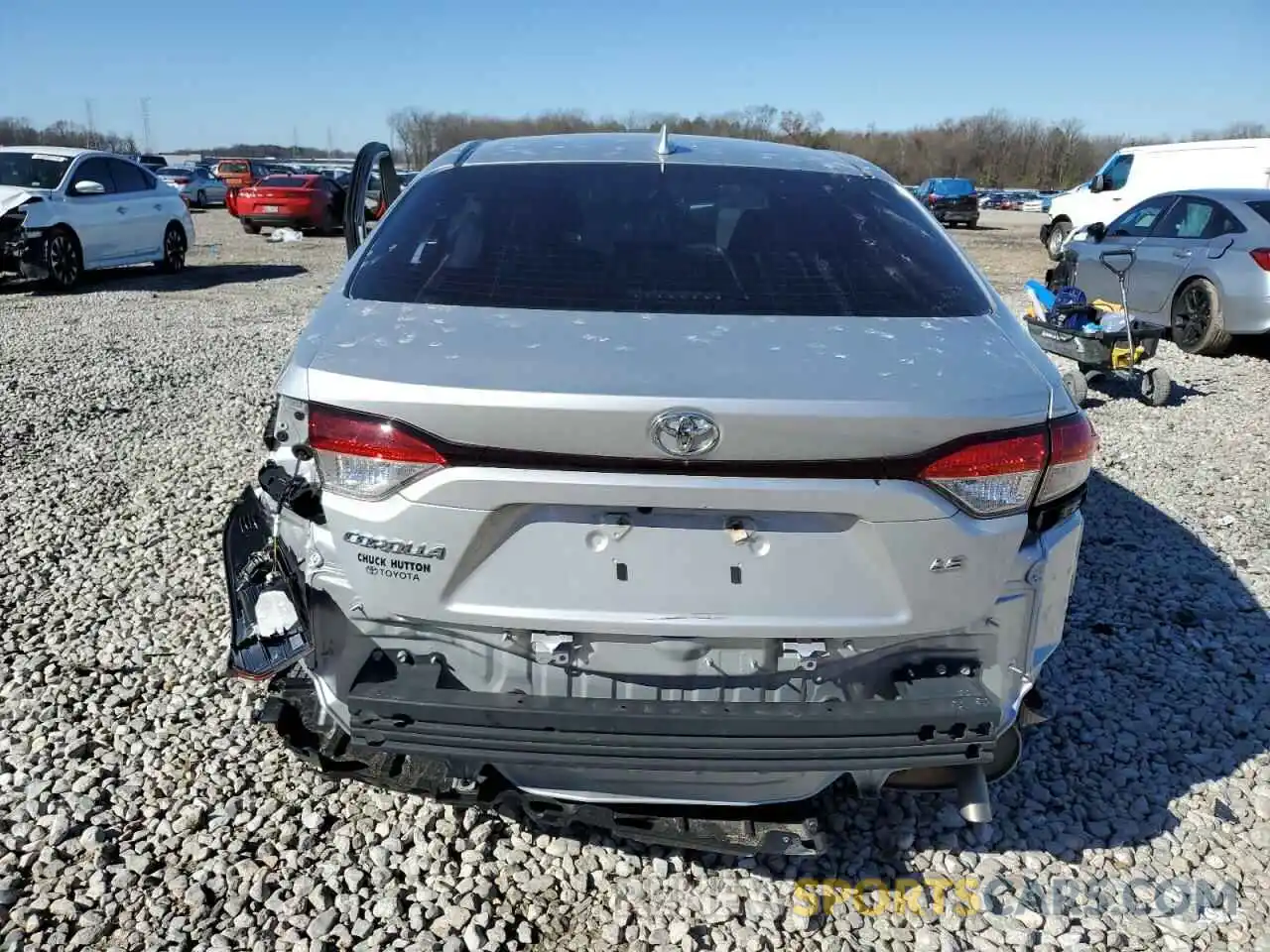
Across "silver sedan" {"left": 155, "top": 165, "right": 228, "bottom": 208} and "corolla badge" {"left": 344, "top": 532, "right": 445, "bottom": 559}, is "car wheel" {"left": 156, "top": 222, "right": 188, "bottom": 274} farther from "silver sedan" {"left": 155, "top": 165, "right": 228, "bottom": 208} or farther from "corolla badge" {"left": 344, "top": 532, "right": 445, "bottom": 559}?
"silver sedan" {"left": 155, "top": 165, "right": 228, "bottom": 208}

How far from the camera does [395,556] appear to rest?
2.01 m

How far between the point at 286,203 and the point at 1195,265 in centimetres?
1757

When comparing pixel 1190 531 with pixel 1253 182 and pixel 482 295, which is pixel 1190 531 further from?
pixel 1253 182

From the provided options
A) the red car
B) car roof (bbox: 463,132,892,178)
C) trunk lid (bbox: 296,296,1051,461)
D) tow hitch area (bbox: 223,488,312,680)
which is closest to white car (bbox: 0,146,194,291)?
the red car

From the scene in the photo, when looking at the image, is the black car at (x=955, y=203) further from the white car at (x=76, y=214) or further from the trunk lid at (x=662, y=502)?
the trunk lid at (x=662, y=502)

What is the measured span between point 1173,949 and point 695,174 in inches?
94.5

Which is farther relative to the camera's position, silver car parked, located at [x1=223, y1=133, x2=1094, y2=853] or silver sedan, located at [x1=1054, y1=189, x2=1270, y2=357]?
silver sedan, located at [x1=1054, y1=189, x2=1270, y2=357]

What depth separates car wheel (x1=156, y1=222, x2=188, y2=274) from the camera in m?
13.9

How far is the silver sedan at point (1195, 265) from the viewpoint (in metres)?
8.98

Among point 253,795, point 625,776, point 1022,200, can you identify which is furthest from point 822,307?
point 1022,200

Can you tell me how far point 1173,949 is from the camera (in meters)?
2.30

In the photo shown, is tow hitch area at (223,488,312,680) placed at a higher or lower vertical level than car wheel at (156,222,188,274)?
higher

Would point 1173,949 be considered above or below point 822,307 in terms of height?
below

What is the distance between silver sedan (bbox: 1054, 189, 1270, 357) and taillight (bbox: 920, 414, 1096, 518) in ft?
26.3
